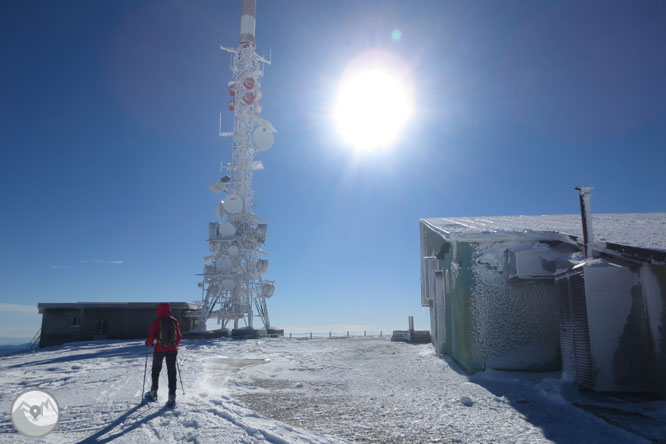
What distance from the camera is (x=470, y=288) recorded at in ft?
35.8

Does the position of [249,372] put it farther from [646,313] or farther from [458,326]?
[646,313]

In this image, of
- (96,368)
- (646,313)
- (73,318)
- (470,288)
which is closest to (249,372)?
(96,368)

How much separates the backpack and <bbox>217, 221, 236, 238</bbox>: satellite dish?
22.6m

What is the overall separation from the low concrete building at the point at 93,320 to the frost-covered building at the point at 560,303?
21024 mm

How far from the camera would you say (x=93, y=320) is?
90.5 ft

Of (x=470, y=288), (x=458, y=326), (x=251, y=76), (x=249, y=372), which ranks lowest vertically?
(x=249, y=372)

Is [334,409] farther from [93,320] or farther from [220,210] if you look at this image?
[220,210]

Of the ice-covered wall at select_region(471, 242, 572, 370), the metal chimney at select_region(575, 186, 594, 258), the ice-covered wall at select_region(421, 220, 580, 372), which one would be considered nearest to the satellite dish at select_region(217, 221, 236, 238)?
the ice-covered wall at select_region(421, 220, 580, 372)

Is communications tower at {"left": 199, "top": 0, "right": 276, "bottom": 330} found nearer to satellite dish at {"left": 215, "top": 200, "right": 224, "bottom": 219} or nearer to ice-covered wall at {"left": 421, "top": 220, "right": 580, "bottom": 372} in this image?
satellite dish at {"left": 215, "top": 200, "right": 224, "bottom": 219}

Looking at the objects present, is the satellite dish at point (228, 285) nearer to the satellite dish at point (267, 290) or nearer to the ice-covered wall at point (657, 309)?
the satellite dish at point (267, 290)

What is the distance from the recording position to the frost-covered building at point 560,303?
7398 millimetres

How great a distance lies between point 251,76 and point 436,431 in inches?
1241

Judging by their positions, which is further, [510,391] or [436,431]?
[510,391]

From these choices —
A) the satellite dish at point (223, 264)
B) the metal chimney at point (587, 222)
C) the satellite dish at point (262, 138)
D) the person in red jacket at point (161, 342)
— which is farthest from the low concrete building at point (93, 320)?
the metal chimney at point (587, 222)
